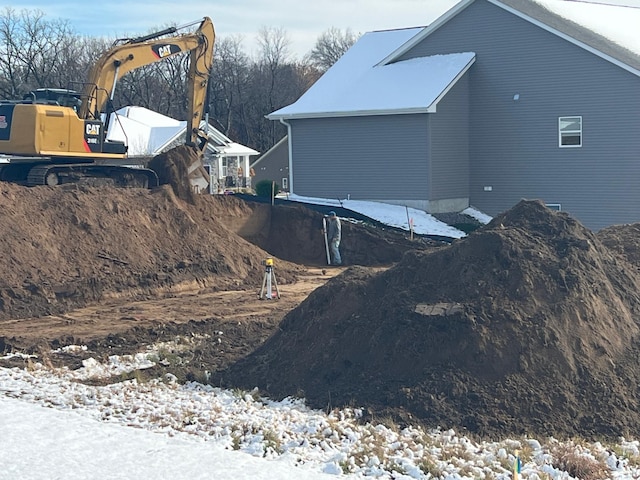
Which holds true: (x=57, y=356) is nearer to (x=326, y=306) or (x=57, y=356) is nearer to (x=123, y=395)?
(x=123, y=395)

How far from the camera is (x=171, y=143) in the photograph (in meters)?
48.2

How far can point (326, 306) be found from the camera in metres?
11.0

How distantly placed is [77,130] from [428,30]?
47.8 ft

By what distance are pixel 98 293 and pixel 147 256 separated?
5.89ft

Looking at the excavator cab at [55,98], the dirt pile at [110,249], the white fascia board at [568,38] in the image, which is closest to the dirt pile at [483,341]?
the dirt pile at [110,249]

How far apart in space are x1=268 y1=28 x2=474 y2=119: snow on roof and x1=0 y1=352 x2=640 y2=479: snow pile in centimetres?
1924

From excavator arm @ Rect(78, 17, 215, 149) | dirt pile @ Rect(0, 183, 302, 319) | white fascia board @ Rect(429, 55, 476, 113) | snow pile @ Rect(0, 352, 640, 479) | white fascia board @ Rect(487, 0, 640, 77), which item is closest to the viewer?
snow pile @ Rect(0, 352, 640, 479)

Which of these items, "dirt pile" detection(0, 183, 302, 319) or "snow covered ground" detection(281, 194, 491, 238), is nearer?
"dirt pile" detection(0, 183, 302, 319)

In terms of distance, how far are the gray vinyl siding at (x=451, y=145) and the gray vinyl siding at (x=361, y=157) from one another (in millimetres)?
344

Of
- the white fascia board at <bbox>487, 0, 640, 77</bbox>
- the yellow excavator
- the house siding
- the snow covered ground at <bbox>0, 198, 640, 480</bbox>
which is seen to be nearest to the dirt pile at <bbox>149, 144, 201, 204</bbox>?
the yellow excavator

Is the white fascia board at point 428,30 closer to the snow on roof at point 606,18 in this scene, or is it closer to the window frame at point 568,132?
the snow on roof at point 606,18

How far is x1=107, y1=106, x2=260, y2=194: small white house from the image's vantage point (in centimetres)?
4773

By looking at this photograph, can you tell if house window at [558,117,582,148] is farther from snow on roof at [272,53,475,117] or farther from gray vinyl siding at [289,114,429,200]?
gray vinyl siding at [289,114,429,200]

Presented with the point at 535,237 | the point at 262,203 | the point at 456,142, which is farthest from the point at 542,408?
the point at 456,142
